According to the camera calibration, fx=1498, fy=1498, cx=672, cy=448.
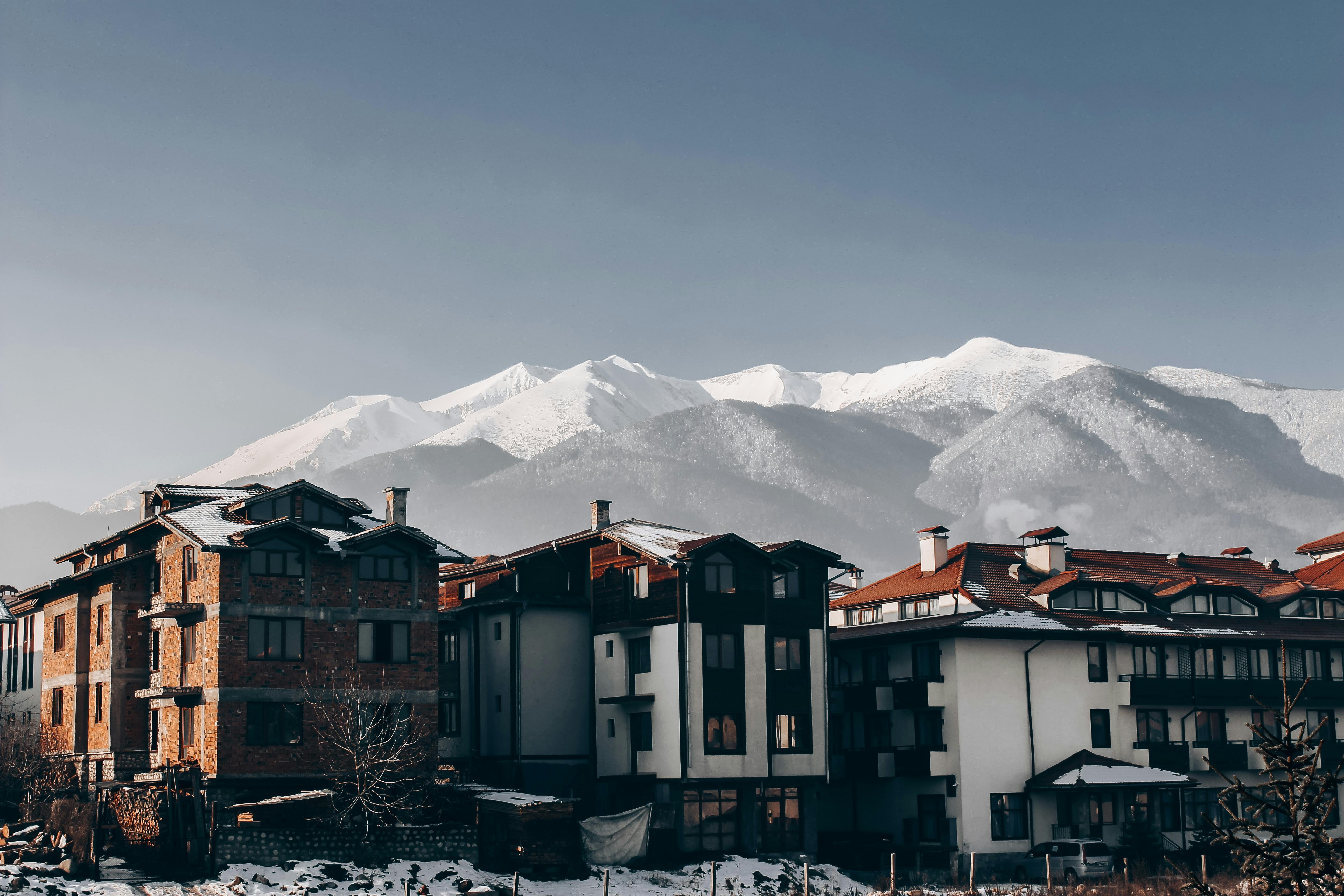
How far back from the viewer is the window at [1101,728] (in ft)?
246

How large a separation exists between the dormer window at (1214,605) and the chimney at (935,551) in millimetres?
12395

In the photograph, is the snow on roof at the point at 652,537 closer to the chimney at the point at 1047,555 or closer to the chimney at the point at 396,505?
the chimney at the point at 396,505

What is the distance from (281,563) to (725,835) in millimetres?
22957

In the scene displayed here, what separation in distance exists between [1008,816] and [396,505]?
33.3 meters

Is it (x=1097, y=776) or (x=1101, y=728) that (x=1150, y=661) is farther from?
(x=1097, y=776)

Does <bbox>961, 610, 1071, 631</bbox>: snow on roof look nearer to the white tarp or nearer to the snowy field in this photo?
the snowy field

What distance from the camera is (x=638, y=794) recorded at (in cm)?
6881

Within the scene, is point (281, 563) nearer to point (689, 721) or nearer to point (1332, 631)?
point (689, 721)

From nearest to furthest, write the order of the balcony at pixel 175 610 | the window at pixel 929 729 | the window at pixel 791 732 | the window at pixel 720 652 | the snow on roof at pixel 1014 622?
the balcony at pixel 175 610 < the window at pixel 720 652 < the window at pixel 791 732 < the window at pixel 929 729 < the snow on roof at pixel 1014 622

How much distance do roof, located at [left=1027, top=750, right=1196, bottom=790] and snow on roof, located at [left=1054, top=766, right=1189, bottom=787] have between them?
12mm

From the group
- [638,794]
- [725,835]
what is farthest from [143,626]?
[725,835]

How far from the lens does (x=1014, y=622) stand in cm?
7381

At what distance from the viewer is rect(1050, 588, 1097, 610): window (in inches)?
3083

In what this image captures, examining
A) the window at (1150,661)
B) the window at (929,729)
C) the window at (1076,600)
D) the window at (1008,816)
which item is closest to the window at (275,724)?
the window at (929,729)
